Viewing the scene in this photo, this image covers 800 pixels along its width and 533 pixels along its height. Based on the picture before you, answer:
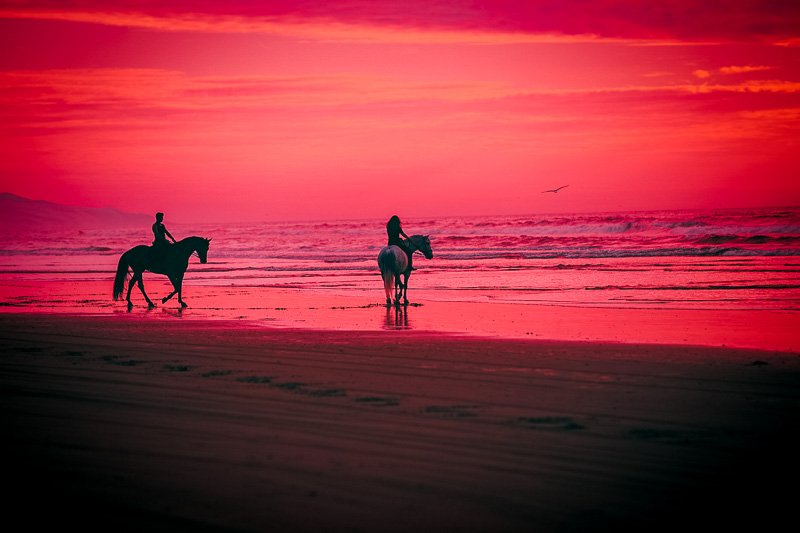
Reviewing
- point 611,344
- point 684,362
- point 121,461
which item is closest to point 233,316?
point 611,344

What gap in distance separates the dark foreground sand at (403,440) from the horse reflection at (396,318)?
11.9ft

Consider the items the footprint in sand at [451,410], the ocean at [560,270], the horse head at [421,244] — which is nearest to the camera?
the footprint in sand at [451,410]

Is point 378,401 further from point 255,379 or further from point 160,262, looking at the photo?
point 160,262

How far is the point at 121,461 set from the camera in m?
5.61

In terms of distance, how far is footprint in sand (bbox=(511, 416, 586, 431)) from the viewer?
6.49 meters

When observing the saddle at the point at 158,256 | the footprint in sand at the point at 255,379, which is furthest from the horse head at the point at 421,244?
the footprint in sand at the point at 255,379

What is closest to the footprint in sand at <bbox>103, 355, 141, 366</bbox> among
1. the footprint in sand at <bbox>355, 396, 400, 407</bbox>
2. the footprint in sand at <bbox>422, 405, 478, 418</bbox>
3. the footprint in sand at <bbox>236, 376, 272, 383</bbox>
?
the footprint in sand at <bbox>236, 376, 272, 383</bbox>

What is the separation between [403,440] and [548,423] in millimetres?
1240

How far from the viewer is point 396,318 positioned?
1568cm

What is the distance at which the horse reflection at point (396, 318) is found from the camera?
46.5ft

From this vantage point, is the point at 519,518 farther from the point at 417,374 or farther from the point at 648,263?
the point at 648,263

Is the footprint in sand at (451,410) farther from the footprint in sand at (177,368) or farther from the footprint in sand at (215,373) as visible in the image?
the footprint in sand at (177,368)

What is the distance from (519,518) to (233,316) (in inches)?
487

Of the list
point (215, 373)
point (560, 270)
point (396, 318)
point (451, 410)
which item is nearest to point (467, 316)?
point (396, 318)
